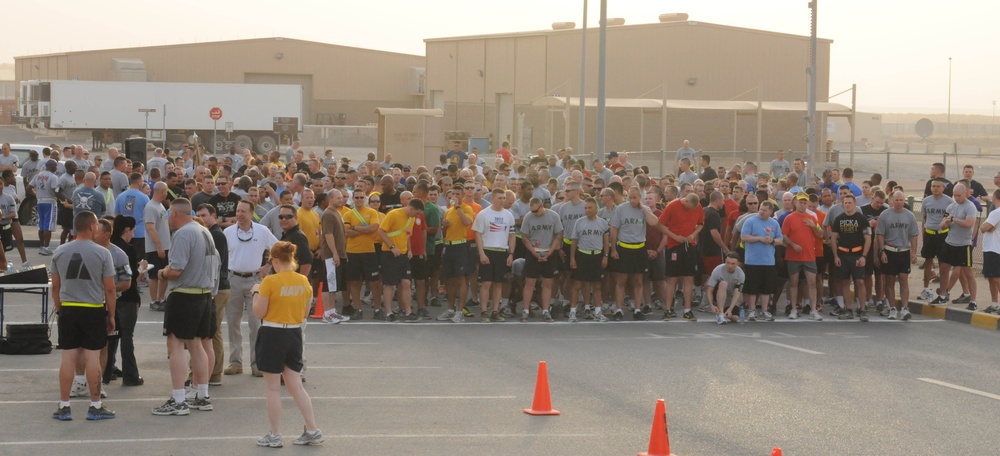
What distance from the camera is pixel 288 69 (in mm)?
74562

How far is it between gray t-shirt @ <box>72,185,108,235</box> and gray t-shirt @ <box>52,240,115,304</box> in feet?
28.0

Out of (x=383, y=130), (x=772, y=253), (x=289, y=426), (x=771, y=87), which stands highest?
(x=771, y=87)

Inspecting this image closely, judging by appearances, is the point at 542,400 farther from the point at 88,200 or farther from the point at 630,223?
the point at 88,200

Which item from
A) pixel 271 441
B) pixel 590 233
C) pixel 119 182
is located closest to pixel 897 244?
pixel 590 233

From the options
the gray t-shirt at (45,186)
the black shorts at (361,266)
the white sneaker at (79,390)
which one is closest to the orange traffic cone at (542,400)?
the white sneaker at (79,390)

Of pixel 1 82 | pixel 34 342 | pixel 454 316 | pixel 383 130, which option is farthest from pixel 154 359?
pixel 1 82

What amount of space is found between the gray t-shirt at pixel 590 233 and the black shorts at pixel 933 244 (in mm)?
5515

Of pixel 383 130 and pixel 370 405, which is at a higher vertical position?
pixel 383 130

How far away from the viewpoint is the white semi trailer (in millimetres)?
53938

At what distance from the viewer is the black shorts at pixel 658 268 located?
16.9 meters

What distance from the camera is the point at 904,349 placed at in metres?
14.1

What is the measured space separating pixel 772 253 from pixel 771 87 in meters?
37.1

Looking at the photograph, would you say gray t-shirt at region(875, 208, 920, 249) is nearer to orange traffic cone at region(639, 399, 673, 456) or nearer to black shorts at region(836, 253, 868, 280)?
black shorts at region(836, 253, 868, 280)

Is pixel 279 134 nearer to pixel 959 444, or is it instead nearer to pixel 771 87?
pixel 771 87
